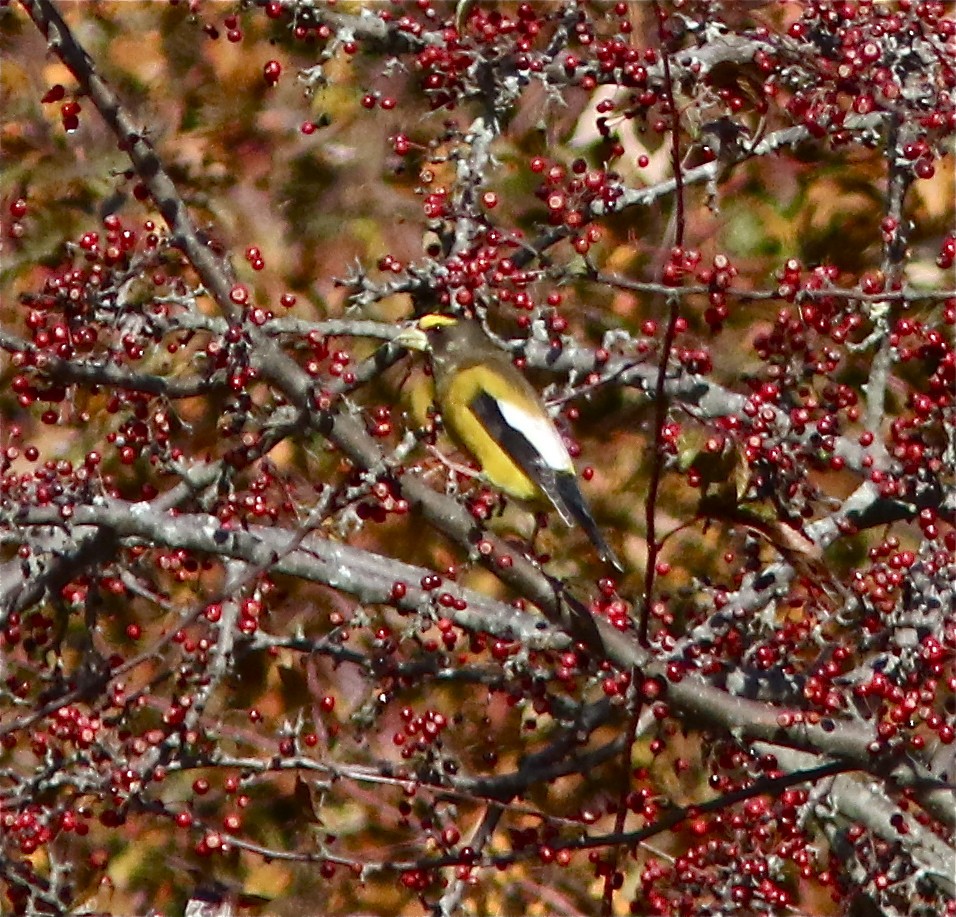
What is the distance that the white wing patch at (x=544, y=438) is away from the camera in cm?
342

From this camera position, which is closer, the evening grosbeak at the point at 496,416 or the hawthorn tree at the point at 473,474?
the hawthorn tree at the point at 473,474

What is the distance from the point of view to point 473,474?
10.5 feet

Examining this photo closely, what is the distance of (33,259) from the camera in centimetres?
430

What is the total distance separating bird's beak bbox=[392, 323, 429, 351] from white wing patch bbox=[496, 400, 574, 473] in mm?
261

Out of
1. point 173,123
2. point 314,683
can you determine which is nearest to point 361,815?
point 314,683

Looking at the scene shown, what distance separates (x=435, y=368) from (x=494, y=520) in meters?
0.55

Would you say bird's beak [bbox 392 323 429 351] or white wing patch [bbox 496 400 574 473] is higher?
bird's beak [bbox 392 323 429 351]

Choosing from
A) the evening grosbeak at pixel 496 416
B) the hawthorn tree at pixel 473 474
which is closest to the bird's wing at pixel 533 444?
the evening grosbeak at pixel 496 416

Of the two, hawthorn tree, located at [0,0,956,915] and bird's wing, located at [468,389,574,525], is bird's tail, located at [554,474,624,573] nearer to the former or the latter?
bird's wing, located at [468,389,574,525]

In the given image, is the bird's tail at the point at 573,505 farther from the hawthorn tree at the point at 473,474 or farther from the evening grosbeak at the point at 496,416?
the hawthorn tree at the point at 473,474

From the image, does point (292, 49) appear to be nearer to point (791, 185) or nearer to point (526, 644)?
point (791, 185)

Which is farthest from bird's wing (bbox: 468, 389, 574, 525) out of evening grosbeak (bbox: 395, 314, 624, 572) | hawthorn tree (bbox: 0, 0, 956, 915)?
hawthorn tree (bbox: 0, 0, 956, 915)

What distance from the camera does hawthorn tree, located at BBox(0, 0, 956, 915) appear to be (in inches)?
112

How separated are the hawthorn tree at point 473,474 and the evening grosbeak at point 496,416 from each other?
0.25 feet
